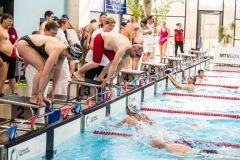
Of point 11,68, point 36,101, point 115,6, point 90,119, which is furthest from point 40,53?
point 115,6

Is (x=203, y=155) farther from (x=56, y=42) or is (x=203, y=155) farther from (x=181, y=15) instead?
(x=181, y=15)

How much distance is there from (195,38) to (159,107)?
12.6 metres

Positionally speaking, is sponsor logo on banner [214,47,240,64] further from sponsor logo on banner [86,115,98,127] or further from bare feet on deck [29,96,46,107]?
bare feet on deck [29,96,46,107]

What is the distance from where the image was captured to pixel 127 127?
268 inches

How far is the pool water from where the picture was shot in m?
5.71

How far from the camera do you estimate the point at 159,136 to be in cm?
634

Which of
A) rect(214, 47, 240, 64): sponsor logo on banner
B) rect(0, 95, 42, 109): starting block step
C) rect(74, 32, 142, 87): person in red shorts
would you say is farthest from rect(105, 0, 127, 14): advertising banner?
rect(0, 95, 42, 109): starting block step

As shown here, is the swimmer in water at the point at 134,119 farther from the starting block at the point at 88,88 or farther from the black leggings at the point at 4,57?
the black leggings at the point at 4,57

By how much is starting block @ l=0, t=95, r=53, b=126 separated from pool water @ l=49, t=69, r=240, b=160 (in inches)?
18.9

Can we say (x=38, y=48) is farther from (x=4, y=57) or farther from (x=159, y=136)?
(x=4, y=57)

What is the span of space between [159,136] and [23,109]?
5.73 feet

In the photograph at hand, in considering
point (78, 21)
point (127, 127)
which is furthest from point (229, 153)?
point (78, 21)

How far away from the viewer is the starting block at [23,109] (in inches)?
218

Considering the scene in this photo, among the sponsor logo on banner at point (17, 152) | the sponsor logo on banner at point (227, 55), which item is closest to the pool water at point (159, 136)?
the sponsor logo on banner at point (17, 152)
